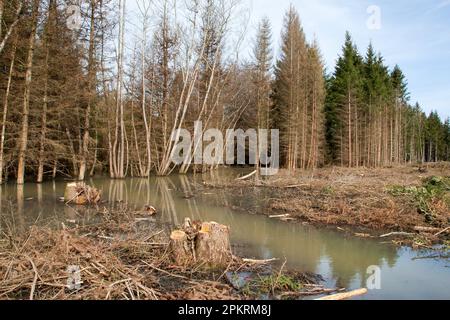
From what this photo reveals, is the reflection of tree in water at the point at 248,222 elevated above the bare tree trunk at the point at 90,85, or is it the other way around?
the bare tree trunk at the point at 90,85

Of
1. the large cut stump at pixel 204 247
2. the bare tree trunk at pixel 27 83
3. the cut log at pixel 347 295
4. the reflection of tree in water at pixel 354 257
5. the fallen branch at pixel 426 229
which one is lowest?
the reflection of tree in water at pixel 354 257

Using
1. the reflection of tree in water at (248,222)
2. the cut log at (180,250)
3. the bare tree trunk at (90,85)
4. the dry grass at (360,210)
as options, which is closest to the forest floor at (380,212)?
the dry grass at (360,210)

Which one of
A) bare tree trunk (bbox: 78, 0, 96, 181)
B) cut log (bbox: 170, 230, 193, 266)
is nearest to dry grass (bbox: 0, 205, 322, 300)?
cut log (bbox: 170, 230, 193, 266)

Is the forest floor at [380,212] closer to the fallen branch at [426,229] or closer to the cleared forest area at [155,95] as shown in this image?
the fallen branch at [426,229]

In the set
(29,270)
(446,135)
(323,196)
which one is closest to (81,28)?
(323,196)

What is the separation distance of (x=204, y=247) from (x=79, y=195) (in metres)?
8.29

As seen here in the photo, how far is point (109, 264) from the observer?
524 centimetres

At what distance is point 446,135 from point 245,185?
218 feet

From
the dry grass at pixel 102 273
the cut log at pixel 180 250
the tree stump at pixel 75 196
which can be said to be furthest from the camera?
the tree stump at pixel 75 196

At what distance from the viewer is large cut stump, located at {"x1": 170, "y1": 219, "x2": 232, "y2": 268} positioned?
600 centimetres

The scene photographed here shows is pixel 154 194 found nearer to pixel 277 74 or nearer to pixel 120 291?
pixel 120 291

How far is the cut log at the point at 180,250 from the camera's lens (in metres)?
5.98

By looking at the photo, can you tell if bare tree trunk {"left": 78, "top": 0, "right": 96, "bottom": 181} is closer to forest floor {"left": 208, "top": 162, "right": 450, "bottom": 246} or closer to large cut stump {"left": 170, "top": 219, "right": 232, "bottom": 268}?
forest floor {"left": 208, "top": 162, "right": 450, "bottom": 246}
